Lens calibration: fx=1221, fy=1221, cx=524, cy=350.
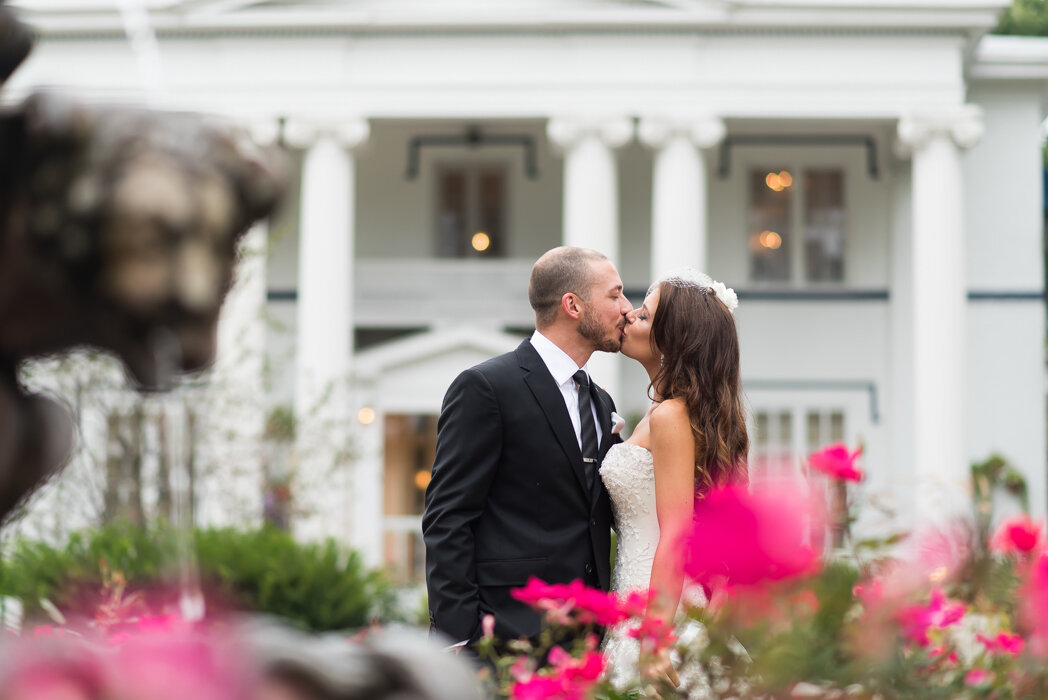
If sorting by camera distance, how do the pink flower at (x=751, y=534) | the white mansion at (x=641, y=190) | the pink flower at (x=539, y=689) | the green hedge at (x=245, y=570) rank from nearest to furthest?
1. the pink flower at (x=751, y=534)
2. the pink flower at (x=539, y=689)
3. the green hedge at (x=245, y=570)
4. the white mansion at (x=641, y=190)

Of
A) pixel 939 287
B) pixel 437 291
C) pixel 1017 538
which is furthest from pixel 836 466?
pixel 437 291

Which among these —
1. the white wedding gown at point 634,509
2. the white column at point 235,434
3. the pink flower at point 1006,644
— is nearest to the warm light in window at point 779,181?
the white column at point 235,434

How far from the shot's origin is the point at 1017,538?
7.34ft

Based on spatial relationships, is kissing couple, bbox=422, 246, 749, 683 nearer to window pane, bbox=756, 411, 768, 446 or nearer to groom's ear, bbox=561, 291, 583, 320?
groom's ear, bbox=561, 291, 583, 320

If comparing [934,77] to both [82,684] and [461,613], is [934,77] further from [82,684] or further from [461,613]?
[82,684]

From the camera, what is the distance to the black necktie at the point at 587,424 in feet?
14.3

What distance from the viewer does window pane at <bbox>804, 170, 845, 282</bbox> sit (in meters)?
21.3

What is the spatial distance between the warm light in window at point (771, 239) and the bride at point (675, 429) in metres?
17.3

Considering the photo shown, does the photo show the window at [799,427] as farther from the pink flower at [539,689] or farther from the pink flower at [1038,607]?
the pink flower at [1038,607]

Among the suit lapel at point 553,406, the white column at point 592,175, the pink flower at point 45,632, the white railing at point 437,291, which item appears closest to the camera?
the pink flower at point 45,632

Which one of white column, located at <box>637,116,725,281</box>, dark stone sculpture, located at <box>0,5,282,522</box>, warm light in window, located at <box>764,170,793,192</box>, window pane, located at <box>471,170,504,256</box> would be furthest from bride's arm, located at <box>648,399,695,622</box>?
warm light in window, located at <box>764,170,793,192</box>

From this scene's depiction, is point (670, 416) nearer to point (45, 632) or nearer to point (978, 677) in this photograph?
point (978, 677)

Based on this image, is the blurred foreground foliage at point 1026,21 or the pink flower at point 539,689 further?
the blurred foreground foliage at point 1026,21

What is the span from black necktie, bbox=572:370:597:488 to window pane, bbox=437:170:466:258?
17.0 m
